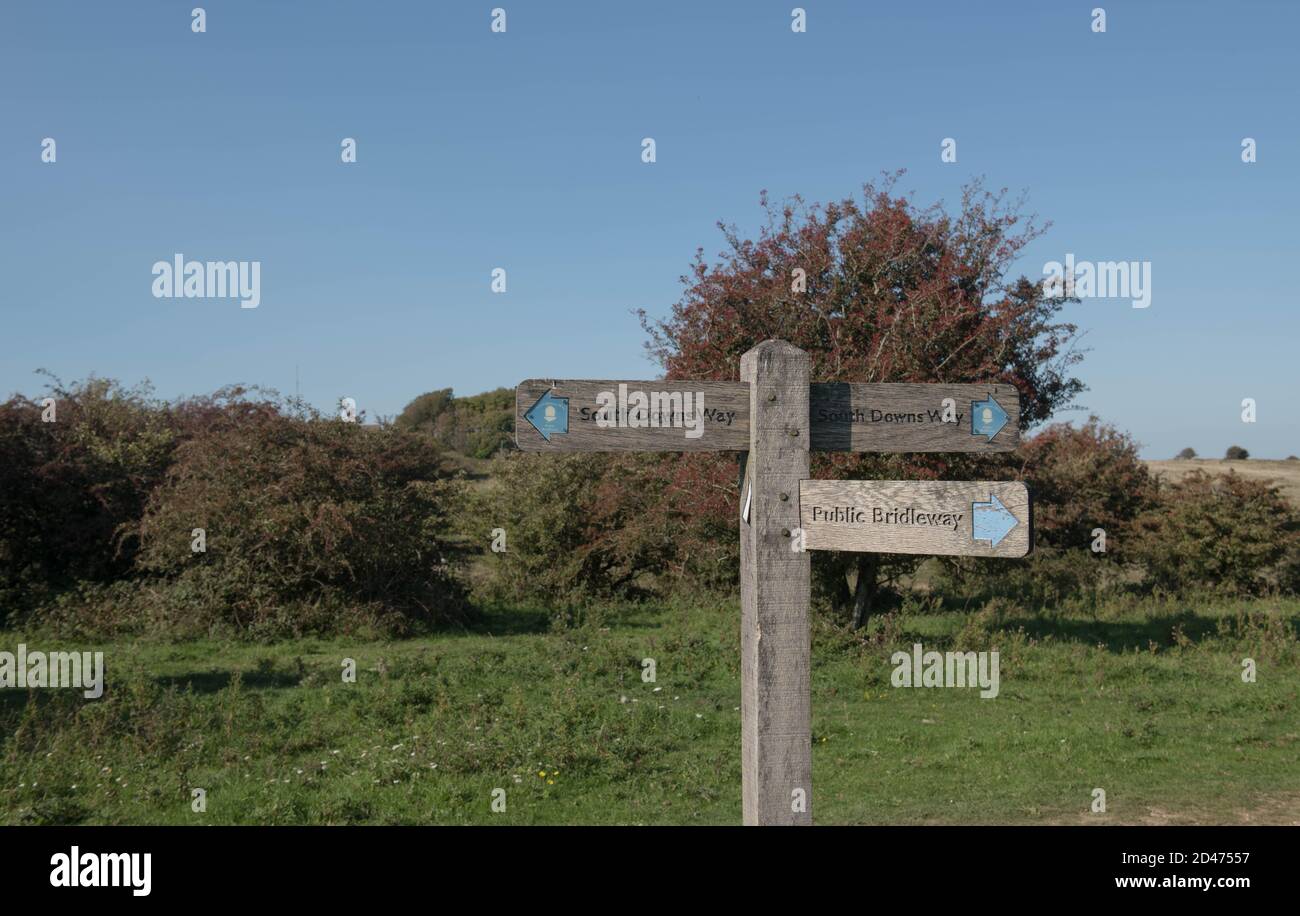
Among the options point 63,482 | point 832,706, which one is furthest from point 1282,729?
point 63,482

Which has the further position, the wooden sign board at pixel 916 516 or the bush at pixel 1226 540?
the bush at pixel 1226 540

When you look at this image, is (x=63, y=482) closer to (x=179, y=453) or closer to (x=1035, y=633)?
(x=179, y=453)

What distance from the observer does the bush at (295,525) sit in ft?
46.1

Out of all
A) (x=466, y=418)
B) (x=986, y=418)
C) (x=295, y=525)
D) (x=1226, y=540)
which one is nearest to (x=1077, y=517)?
(x=1226, y=540)

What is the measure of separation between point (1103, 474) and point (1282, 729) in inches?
495

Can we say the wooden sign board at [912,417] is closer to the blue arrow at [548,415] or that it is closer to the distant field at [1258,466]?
the blue arrow at [548,415]

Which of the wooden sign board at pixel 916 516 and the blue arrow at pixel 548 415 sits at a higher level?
the blue arrow at pixel 548 415

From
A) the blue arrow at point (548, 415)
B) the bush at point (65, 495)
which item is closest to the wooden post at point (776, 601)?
the blue arrow at point (548, 415)

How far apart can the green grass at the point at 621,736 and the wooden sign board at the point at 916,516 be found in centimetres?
317

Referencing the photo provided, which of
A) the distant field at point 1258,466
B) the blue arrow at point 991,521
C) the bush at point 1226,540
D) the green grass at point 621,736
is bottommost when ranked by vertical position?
the green grass at point 621,736

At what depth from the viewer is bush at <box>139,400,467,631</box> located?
14039mm

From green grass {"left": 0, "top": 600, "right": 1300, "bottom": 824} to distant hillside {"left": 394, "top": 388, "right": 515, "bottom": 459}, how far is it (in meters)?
23.2

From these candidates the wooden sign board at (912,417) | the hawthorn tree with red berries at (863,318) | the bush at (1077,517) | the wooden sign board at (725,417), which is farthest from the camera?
the bush at (1077,517)
